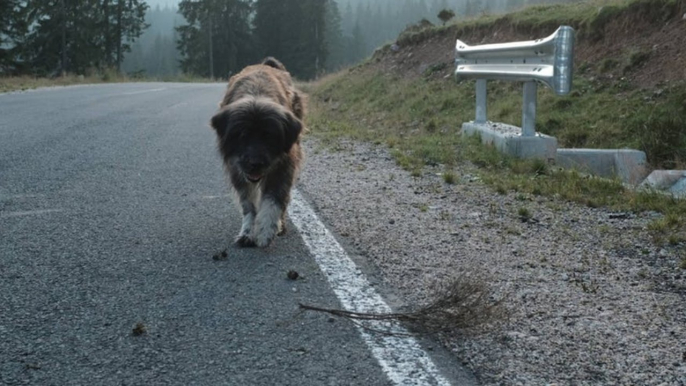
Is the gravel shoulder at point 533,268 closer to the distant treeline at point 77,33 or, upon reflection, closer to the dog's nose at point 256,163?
the dog's nose at point 256,163

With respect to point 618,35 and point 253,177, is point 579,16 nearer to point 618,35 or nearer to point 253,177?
point 618,35

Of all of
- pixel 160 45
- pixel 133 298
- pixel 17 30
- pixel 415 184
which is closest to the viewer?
pixel 133 298

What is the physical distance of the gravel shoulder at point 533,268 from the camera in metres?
3.09

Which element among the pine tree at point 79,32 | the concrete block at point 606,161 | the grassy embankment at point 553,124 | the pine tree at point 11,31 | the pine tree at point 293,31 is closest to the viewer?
the grassy embankment at point 553,124

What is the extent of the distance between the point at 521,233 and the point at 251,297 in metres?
2.32

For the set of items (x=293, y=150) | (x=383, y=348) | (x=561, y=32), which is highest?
(x=561, y=32)

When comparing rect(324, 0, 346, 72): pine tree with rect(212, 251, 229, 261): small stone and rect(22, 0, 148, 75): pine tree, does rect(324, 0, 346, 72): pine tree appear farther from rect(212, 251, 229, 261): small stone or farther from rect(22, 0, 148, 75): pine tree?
rect(212, 251, 229, 261): small stone

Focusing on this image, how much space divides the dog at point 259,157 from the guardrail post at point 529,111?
144 inches

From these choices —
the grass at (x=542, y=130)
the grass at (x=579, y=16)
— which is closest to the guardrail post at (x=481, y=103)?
the grass at (x=542, y=130)

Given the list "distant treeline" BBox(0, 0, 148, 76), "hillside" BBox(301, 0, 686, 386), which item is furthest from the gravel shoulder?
"distant treeline" BBox(0, 0, 148, 76)

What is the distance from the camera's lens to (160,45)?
160250mm

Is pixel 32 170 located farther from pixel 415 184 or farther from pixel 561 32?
pixel 561 32

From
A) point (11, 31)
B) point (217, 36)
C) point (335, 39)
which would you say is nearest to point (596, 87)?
point (11, 31)

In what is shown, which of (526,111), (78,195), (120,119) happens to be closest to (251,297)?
(78,195)
